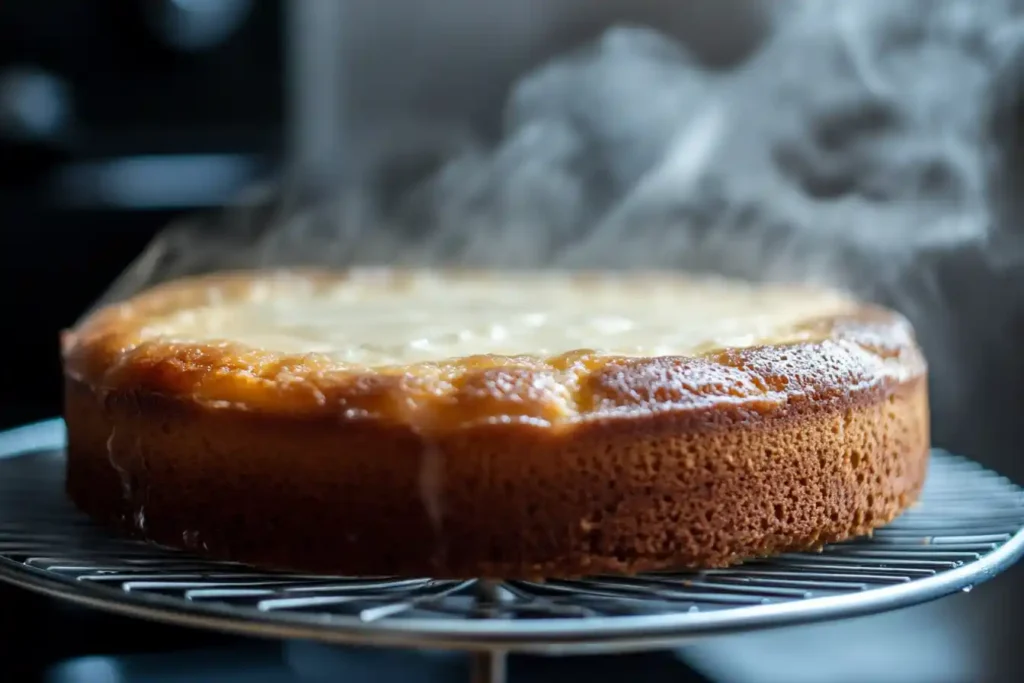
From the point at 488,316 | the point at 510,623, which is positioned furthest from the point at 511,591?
the point at 488,316

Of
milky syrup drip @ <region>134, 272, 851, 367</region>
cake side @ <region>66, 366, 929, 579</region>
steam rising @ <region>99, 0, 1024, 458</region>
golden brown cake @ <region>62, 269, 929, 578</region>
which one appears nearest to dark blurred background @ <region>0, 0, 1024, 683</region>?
steam rising @ <region>99, 0, 1024, 458</region>

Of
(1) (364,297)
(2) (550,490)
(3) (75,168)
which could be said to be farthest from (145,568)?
(3) (75,168)

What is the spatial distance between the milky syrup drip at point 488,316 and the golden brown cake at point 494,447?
0.04 ft

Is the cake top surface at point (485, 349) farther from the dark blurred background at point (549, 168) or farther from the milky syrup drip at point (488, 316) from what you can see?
the dark blurred background at point (549, 168)

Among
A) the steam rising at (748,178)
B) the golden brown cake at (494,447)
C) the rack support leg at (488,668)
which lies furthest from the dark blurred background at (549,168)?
the rack support leg at (488,668)

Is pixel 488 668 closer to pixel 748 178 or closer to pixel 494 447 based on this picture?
pixel 494 447

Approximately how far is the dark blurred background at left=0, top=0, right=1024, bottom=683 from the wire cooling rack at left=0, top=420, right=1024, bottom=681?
867 mm

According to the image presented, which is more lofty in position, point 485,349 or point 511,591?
point 485,349

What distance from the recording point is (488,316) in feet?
5.20

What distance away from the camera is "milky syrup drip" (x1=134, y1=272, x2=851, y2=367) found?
53.3 inches

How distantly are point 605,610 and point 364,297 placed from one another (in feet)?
3.03

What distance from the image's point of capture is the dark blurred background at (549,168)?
2133mm

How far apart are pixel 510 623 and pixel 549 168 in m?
1.84

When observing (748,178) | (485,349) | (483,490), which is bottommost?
(483,490)
